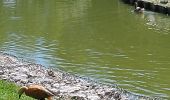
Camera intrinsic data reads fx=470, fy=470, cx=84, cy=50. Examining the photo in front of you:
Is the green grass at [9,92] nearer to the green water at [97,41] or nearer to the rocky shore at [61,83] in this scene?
the rocky shore at [61,83]

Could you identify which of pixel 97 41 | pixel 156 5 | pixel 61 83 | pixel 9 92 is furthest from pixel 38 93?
pixel 156 5

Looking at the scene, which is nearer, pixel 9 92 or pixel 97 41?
pixel 9 92

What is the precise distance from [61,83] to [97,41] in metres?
12.2

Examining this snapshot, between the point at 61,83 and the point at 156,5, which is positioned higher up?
the point at 61,83

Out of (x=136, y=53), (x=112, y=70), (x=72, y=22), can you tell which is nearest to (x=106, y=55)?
(x=136, y=53)

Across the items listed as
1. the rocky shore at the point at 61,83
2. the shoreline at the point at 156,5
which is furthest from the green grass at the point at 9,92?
the shoreline at the point at 156,5

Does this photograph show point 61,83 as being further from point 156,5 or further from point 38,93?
point 156,5

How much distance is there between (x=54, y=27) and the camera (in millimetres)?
36188

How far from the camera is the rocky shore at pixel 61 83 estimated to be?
17078 millimetres

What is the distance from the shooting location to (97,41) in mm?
30750

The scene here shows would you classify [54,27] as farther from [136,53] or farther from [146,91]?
[146,91]

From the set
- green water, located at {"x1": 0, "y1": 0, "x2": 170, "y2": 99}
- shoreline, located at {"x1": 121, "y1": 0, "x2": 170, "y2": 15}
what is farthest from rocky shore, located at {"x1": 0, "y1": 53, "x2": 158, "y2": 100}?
shoreline, located at {"x1": 121, "y1": 0, "x2": 170, "y2": 15}

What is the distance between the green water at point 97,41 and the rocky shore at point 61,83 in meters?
1.34

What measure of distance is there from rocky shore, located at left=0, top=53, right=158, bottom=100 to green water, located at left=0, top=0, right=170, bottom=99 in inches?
52.9
